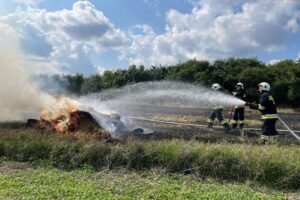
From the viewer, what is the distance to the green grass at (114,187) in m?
5.72

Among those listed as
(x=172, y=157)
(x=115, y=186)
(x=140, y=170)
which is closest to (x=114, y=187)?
(x=115, y=186)

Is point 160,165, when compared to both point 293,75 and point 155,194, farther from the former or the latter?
point 293,75

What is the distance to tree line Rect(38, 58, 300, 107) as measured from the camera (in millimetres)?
28984

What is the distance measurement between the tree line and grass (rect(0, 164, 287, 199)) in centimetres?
2261

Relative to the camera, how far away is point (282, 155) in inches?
284

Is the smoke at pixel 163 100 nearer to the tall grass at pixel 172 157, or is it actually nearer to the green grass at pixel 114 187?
the tall grass at pixel 172 157

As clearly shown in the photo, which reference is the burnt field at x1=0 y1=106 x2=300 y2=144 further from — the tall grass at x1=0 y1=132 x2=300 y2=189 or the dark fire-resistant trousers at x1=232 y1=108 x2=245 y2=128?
the tall grass at x1=0 y1=132 x2=300 y2=189

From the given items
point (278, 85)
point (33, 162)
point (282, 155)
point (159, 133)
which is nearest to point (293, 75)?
point (278, 85)

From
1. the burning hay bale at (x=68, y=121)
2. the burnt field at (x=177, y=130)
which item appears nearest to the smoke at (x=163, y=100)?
the burnt field at (x=177, y=130)

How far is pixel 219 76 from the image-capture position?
32500 millimetres

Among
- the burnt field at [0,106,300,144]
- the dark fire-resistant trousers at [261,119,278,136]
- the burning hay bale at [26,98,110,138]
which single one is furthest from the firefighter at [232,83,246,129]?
the burning hay bale at [26,98,110,138]

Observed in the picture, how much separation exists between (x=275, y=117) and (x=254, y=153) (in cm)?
406

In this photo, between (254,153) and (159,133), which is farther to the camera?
(159,133)

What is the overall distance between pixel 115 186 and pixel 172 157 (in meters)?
1.65
